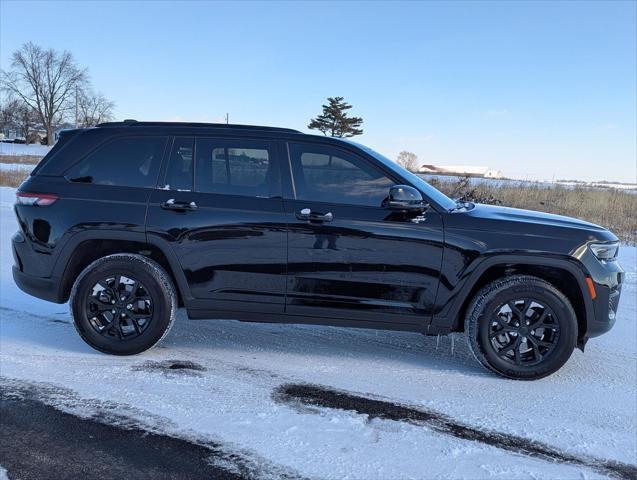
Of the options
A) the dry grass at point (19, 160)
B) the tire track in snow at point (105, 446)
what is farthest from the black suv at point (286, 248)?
the dry grass at point (19, 160)

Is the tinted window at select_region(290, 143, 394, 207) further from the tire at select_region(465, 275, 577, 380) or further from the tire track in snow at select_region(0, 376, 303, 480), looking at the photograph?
the tire track in snow at select_region(0, 376, 303, 480)

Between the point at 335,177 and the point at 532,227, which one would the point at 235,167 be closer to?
the point at 335,177

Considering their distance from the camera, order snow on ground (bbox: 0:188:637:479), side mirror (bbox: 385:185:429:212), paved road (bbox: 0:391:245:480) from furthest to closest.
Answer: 1. side mirror (bbox: 385:185:429:212)
2. snow on ground (bbox: 0:188:637:479)
3. paved road (bbox: 0:391:245:480)

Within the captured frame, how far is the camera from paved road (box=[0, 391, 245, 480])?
2.34 metres

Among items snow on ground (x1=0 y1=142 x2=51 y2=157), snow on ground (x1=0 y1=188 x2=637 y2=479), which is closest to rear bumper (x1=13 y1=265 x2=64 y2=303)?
snow on ground (x1=0 y1=188 x2=637 y2=479)

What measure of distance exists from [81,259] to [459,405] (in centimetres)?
307

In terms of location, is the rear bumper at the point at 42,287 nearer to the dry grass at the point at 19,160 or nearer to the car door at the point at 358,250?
the car door at the point at 358,250

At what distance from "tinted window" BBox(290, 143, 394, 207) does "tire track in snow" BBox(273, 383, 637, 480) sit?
1395 mm

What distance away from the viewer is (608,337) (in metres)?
4.53

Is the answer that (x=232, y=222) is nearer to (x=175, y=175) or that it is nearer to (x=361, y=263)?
(x=175, y=175)

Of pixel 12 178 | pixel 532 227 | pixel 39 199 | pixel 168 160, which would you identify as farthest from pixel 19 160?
pixel 532 227

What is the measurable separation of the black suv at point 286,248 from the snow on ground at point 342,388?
1.03 ft

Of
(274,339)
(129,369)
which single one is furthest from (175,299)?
(274,339)

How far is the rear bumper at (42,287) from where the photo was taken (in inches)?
151
